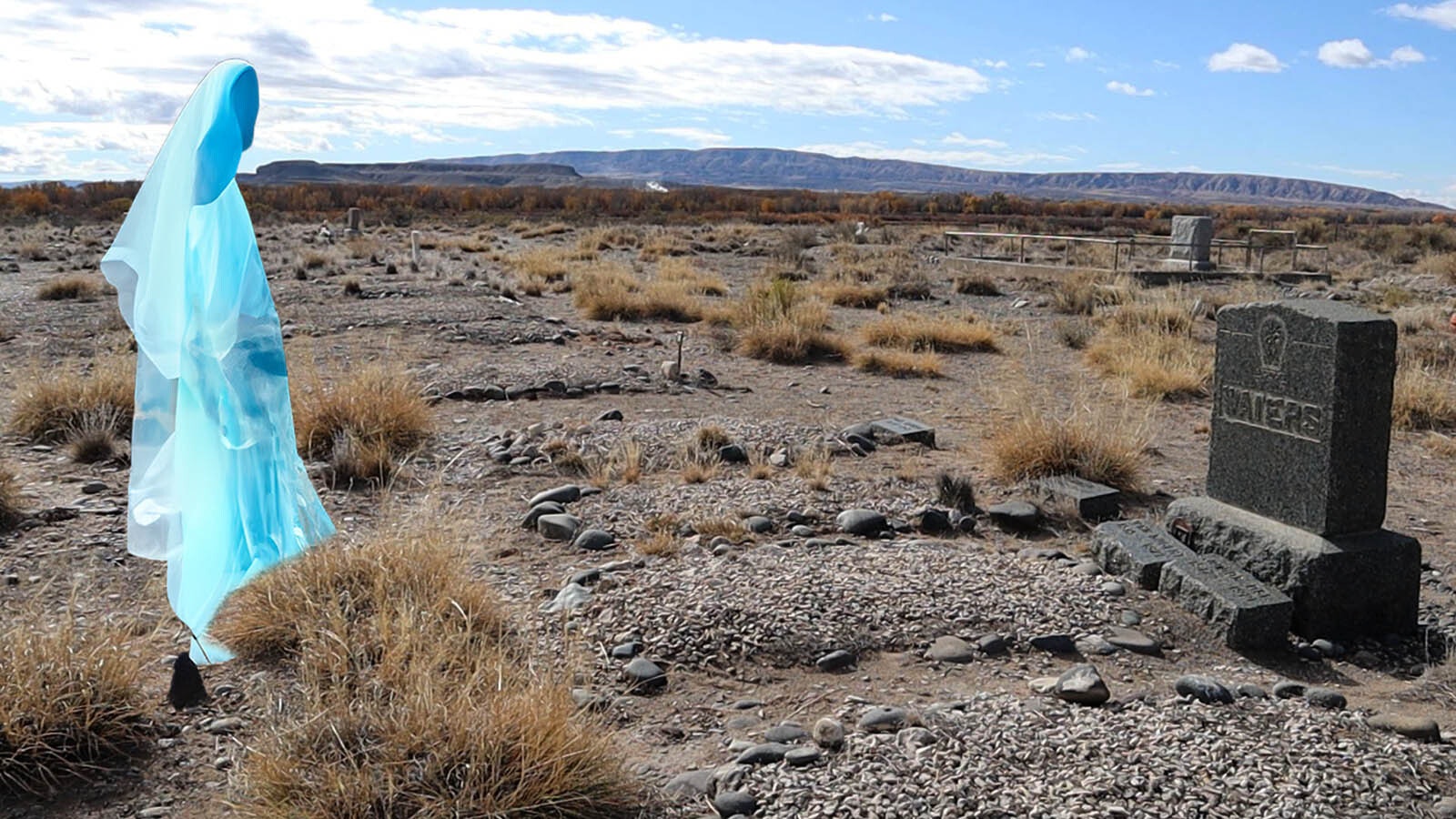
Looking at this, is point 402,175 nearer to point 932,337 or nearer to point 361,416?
point 932,337

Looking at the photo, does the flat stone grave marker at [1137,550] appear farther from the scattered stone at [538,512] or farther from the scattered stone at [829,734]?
the scattered stone at [538,512]

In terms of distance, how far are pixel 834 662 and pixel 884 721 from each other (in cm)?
68

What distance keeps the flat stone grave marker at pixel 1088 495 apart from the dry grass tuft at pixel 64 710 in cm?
514

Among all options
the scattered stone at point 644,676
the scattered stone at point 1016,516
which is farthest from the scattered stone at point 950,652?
the scattered stone at point 1016,516

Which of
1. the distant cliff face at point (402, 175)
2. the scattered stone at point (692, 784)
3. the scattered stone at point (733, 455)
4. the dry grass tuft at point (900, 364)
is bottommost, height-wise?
the scattered stone at point (692, 784)

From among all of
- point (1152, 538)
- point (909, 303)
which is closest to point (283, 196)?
point (909, 303)

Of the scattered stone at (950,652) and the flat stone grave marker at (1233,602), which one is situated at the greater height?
the flat stone grave marker at (1233,602)

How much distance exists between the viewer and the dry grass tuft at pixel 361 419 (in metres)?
7.99

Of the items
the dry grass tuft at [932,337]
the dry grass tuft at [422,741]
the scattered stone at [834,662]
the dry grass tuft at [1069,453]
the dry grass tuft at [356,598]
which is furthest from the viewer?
the dry grass tuft at [932,337]

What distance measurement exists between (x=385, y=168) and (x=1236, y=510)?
185 m

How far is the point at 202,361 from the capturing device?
4.31 m

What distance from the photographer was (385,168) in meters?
179

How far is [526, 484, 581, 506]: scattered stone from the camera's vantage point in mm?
7051

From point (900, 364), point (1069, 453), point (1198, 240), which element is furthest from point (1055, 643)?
point (1198, 240)
